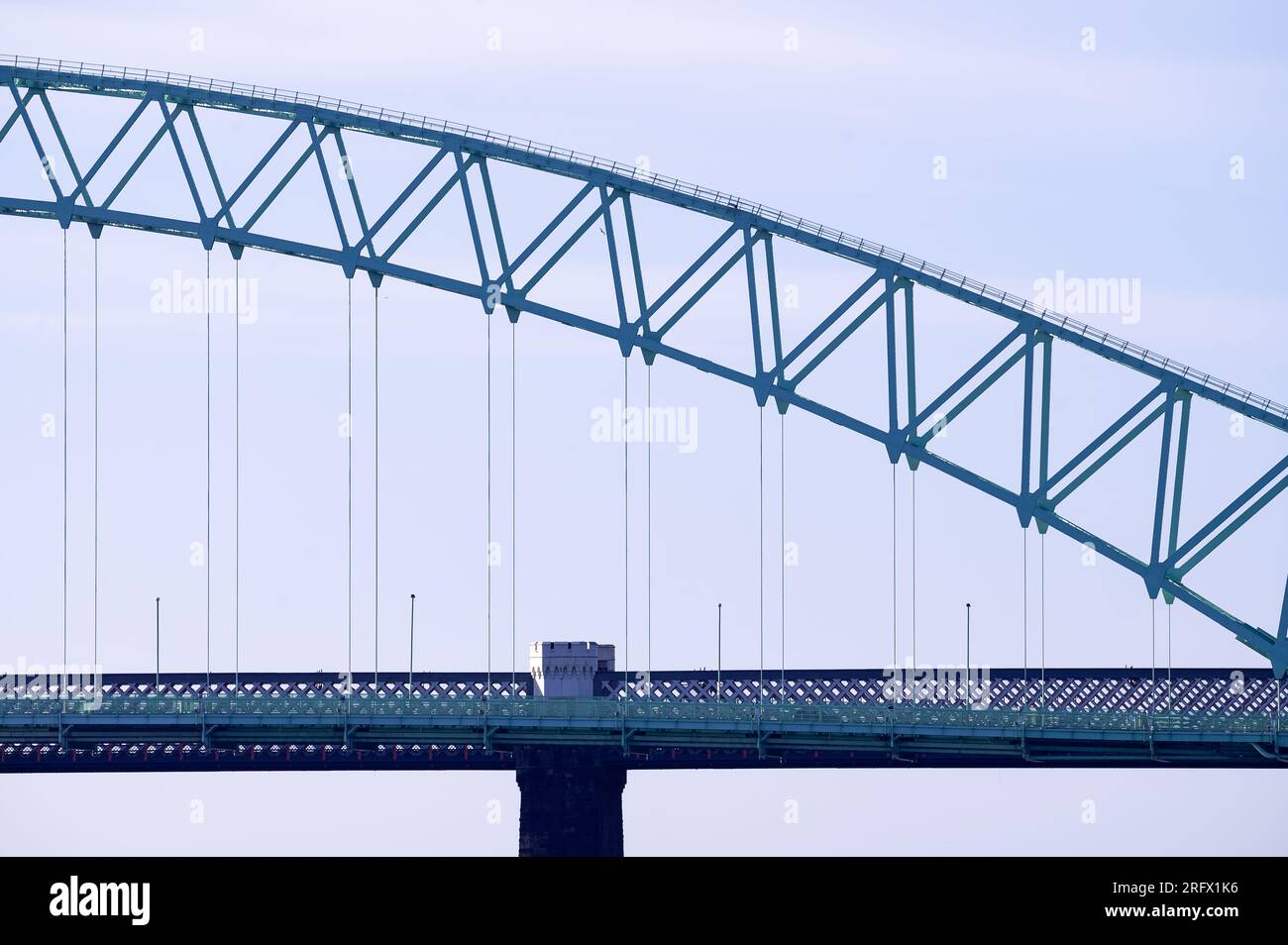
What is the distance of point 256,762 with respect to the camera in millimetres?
129250

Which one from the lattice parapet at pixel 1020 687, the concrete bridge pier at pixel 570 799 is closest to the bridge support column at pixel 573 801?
the concrete bridge pier at pixel 570 799

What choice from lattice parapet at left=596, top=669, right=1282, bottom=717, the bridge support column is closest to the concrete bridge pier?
the bridge support column

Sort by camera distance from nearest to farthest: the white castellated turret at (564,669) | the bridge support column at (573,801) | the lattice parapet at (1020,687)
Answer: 1. the bridge support column at (573,801)
2. the white castellated turret at (564,669)
3. the lattice parapet at (1020,687)

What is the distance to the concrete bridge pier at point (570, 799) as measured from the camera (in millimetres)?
122625

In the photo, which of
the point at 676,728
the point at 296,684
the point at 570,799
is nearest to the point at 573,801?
the point at 570,799

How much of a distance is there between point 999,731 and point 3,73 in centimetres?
4385

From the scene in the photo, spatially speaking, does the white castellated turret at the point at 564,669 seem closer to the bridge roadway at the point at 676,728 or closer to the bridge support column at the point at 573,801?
the bridge roadway at the point at 676,728

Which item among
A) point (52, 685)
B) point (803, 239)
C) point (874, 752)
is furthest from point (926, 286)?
point (52, 685)

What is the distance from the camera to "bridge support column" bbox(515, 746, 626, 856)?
12262cm

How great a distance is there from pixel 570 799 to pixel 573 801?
5.5 inches

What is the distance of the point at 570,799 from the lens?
12275 centimetres
